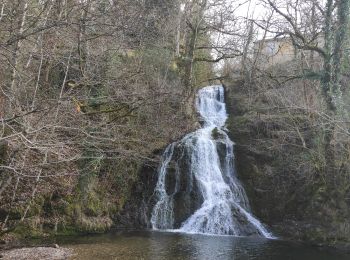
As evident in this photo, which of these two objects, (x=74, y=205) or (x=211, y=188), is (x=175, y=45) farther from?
(x=74, y=205)

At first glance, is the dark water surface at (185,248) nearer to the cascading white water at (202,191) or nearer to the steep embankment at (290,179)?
the cascading white water at (202,191)

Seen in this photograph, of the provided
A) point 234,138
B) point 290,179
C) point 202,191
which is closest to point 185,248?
point 202,191

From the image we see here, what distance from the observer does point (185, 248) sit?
12531mm

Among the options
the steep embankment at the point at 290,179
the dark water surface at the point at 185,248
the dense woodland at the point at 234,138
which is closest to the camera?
the dark water surface at the point at 185,248

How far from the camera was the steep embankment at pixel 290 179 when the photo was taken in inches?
609

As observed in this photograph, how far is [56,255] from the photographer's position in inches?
436

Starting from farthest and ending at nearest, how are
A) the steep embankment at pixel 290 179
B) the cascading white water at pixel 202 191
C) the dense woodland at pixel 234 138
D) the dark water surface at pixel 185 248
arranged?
1. the cascading white water at pixel 202 191
2. the steep embankment at pixel 290 179
3. the dense woodland at pixel 234 138
4. the dark water surface at pixel 185 248

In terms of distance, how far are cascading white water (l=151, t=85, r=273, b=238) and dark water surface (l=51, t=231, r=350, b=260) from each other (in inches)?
52.8

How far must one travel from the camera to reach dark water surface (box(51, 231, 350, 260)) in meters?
11.6

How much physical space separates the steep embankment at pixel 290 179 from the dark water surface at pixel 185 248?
150 centimetres

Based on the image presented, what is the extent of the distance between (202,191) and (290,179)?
377 cm

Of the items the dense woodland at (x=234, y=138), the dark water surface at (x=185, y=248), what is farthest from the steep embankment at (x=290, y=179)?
the dark water surface at (x=185, y=248)

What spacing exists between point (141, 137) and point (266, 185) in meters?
5.95

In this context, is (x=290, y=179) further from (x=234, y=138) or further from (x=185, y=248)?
(x=185, y=248)
